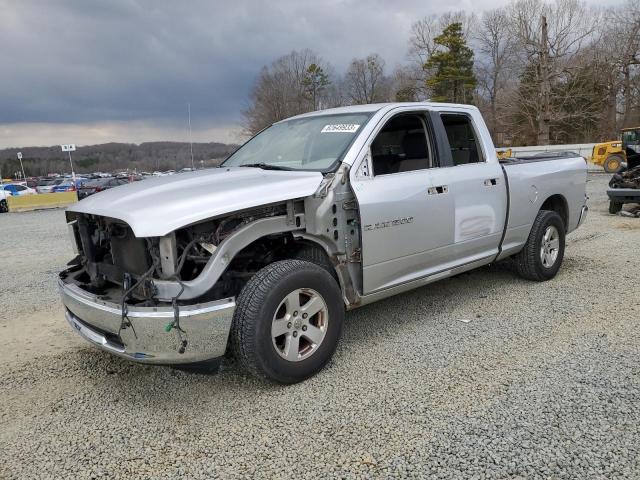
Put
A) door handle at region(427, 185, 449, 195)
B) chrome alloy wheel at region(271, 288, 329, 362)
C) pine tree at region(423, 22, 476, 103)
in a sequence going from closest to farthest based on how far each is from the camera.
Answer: chrome alloy wheel at region(271, 288, 329, 362)
door handle at region(427, 185, 449, 195)
pine tree at region(423, 22, 476, 103)

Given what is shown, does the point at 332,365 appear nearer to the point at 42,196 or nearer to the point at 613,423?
the point at 613,423

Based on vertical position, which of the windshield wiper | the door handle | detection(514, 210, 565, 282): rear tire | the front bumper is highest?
the windshield wiper

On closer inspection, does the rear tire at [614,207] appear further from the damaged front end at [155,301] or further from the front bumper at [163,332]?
the front bumper at [163,332]

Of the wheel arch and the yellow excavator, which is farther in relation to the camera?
the yellow excavator

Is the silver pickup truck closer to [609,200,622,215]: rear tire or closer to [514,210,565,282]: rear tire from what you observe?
[514,210,565,282]: rear tire

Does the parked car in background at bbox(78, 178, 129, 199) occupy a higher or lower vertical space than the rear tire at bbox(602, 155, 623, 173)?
higher

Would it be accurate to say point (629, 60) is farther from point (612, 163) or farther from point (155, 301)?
point (155, 301)

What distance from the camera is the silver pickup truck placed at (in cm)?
283

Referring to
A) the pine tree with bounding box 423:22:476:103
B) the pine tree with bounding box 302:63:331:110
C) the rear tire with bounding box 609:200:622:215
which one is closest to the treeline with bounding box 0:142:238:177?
the pine tree with bounding box 302:63:331:110

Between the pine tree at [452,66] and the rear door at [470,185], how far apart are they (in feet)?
157

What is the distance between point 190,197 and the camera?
2959mm

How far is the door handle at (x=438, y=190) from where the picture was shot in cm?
399

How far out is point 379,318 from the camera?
4.52 meters

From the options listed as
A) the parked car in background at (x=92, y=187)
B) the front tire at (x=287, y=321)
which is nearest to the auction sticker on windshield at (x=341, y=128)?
the front tire at (x=287, y=321)
